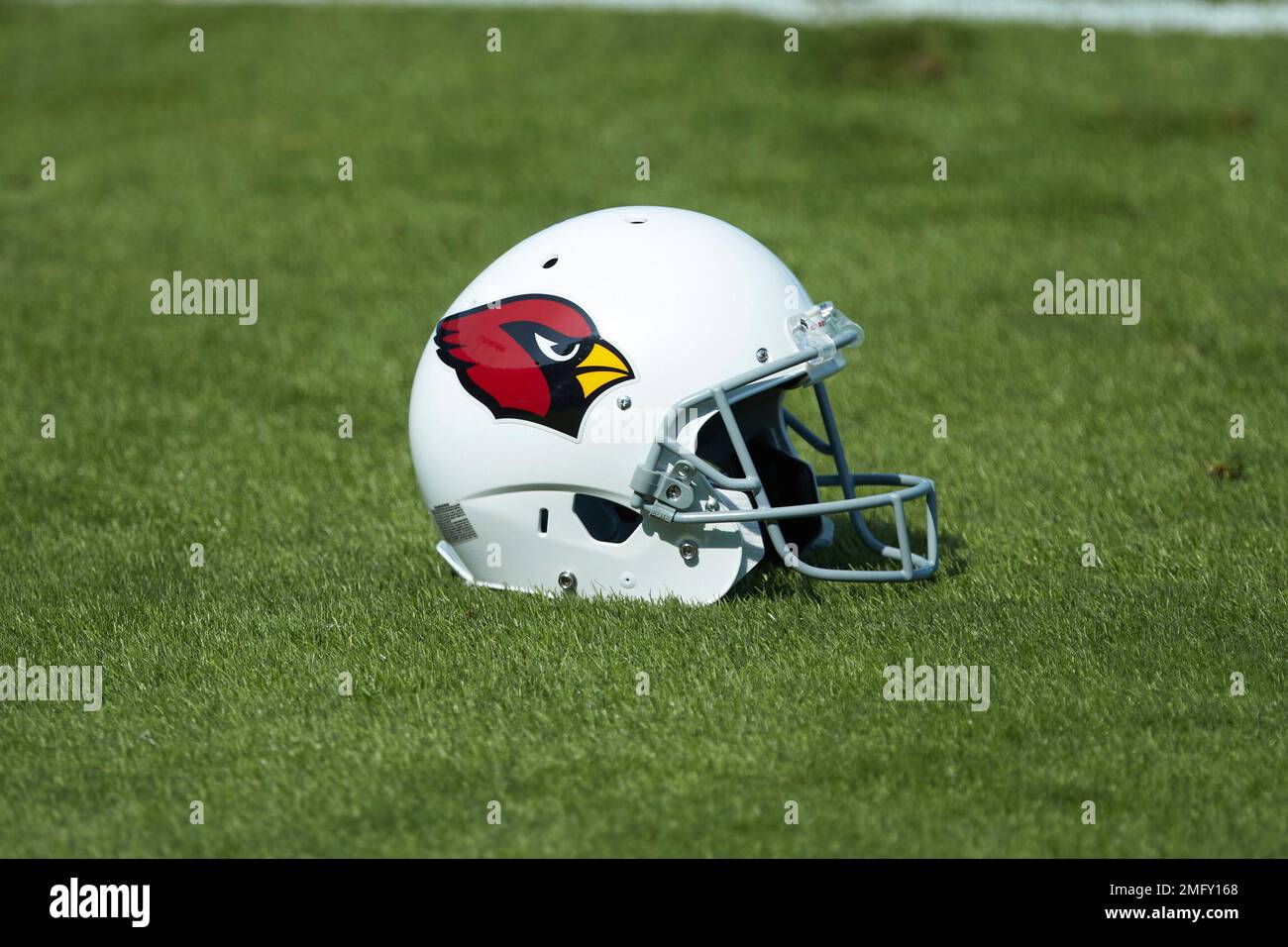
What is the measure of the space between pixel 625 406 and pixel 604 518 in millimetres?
420

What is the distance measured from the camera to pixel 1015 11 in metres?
13.0

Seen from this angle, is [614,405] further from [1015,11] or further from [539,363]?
[1015,11]

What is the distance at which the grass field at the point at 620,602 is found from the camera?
12.8 ft

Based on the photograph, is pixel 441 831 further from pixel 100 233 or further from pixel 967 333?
pixel 100 233

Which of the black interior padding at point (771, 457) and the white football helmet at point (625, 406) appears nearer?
the white football helmet at point (625, 406)

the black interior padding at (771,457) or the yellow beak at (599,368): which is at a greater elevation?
the yellow beak at (599,368)

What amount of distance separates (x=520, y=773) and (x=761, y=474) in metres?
1.60

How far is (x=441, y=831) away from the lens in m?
3.72

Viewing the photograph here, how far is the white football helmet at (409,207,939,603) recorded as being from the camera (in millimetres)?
4645
